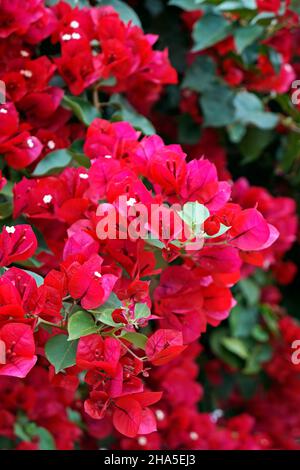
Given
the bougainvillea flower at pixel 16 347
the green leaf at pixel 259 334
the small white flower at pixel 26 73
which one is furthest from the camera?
the green leaf at pixel 259 334

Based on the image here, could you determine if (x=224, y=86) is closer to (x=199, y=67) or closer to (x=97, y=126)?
(x=199, y=67)

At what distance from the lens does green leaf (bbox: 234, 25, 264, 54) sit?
50.6 inches

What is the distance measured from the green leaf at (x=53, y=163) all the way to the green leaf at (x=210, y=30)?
1.45 ft

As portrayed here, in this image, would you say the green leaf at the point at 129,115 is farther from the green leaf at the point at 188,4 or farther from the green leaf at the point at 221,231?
the green leaf at the point at 221,231

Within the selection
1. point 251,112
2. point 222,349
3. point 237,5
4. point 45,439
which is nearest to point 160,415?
point 45,439

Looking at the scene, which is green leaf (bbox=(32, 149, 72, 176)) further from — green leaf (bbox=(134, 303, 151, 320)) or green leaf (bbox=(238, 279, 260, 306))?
green leaf (bbox=(238, 279, 260, 306))

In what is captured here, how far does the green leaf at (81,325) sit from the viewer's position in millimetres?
693

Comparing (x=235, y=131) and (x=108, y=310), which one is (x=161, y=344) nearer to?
(x=108, y=310)

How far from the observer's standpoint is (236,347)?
5.39 feet

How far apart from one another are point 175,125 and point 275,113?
22cm

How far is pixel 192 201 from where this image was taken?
806 millimetres

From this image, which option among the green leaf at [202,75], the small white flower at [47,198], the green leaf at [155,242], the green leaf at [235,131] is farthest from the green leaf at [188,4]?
the green leaf at [155,242]

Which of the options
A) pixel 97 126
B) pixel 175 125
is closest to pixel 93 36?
pixel 97 126

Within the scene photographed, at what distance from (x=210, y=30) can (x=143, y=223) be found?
70cm
